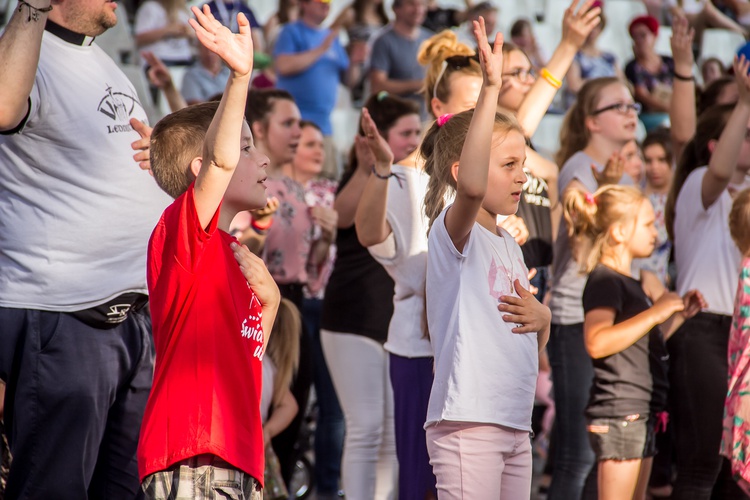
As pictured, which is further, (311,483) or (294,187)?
(311,483)

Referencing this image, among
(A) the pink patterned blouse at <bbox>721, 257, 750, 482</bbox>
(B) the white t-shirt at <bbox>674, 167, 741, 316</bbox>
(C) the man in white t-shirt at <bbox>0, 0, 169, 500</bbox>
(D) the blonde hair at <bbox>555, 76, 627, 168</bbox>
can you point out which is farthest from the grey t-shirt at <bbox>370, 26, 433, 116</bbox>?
(C) the man in white t-shirt at <bbox>0, 0, 169, 500</bbox>

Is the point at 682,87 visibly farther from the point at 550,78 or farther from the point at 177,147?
the point at 177,147

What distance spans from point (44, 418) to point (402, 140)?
2300 millimetres

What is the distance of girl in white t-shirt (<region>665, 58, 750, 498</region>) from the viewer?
3963 mm

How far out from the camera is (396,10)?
7824 millimetres

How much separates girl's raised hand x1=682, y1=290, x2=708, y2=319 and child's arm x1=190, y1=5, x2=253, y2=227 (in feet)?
7.43

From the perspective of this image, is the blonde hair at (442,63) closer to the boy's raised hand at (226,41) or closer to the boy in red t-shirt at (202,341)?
the boy in red t-shirt at (202,341)

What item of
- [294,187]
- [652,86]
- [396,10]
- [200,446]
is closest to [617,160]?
[294,187]

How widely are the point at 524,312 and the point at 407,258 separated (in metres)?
0.95

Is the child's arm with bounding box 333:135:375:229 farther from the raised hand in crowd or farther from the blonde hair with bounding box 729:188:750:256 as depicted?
the raised hand in crowd

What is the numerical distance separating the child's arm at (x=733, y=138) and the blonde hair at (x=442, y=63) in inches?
41.1

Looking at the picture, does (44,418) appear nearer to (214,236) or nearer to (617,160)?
(214,236)

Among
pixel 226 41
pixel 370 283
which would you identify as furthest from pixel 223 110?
pixel 370 283

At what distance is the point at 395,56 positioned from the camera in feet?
25.5
